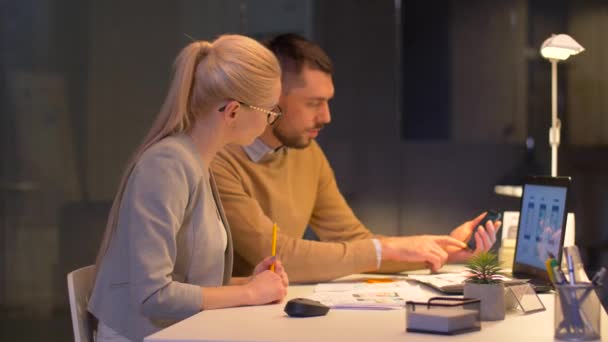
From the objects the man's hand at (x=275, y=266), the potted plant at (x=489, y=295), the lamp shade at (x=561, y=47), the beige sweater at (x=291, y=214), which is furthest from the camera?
the lamp shade at (x=561, y=47)

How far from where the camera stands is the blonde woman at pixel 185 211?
196 cm

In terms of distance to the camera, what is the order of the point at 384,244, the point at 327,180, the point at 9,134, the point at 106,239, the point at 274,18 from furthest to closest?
1. the point at 274,18
2. the point at 9,134
3. the point at 327,180
4. the point at 384,244
5. the point at 106,239

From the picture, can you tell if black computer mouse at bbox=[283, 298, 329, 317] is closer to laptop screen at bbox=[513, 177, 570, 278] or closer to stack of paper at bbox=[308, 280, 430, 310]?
stack of paper at bbox=[308, 280, 430, 310]

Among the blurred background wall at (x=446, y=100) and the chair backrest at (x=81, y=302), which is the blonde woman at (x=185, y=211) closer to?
the chair backrest at (x=81, y=302)

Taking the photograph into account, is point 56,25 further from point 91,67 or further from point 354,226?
point 354,226

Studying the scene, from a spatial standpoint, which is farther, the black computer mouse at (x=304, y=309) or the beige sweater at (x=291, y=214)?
the beige sweater at (x=291, y=214)

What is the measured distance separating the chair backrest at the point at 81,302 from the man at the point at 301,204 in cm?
49

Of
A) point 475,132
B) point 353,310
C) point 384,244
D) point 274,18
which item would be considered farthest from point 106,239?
point 475,132

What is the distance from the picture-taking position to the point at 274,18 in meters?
4.57

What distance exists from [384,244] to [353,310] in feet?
1.98

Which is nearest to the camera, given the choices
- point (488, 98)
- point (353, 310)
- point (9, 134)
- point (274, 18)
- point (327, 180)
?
point (353, 310)

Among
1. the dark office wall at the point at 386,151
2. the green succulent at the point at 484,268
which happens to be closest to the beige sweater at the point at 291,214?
the green succulent at the point at 484,268

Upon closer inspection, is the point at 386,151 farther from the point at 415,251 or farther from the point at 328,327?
the point at 328,327

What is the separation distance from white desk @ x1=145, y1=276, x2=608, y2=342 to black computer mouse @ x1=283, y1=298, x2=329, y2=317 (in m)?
0.01
